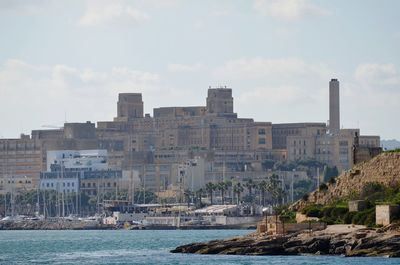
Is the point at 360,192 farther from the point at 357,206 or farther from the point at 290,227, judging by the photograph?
the point at 290,227

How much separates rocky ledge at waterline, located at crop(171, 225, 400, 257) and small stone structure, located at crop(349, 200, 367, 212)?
388cm

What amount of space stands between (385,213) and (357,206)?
23.2 feet

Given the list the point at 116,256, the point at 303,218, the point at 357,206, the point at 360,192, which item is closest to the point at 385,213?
the point at 357,206

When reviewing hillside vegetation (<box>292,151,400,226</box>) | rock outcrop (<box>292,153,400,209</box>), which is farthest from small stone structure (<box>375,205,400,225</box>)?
rock outcrop (<box>292,153,400,209</box>)

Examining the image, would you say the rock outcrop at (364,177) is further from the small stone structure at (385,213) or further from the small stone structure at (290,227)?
the small stone structure at (385,213)

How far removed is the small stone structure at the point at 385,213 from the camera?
126 metres

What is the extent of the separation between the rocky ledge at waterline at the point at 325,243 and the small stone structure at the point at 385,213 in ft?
4.83

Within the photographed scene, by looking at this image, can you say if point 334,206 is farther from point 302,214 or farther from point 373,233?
point 373,233

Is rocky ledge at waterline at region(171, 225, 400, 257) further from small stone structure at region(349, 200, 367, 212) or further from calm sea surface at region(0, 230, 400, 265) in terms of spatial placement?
small stone structure at region(349, 200, 367, 212)

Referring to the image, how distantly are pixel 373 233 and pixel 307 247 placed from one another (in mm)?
5327

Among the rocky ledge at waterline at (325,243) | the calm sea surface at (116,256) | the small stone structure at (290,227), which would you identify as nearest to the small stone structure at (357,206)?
the small stone structure at (290,227)

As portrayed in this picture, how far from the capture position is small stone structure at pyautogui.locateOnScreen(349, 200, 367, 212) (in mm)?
133250

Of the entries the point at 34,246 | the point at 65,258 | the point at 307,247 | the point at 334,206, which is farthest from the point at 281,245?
the point at 34,246

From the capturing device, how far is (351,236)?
124 meters
